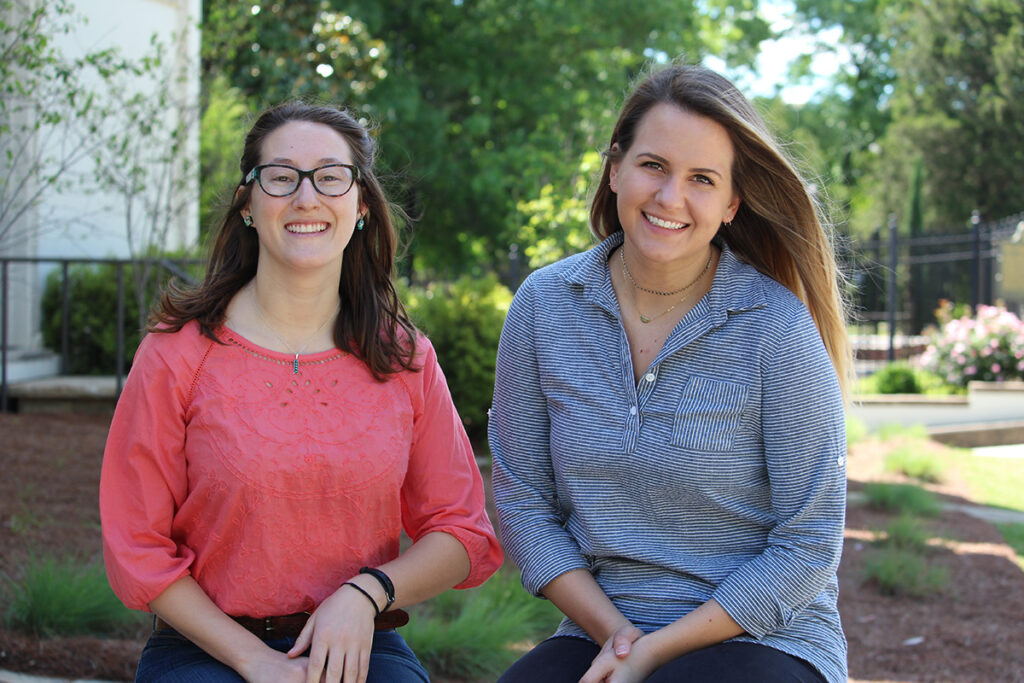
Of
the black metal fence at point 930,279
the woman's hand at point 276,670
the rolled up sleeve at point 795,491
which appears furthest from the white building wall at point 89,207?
the black metal fence at point 930,279

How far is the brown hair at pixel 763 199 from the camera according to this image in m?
2.20

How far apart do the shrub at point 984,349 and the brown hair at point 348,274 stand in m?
10.7

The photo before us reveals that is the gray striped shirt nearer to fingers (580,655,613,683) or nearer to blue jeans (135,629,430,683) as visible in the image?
fingers (580,655,613,683)

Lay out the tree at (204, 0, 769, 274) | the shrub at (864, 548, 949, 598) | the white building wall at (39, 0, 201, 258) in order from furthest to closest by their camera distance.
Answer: the tree at (204, 0, 769, 274) → the white building wall at (39, 0, 201, 258) → the shrub at (864, 548, 949, 598)

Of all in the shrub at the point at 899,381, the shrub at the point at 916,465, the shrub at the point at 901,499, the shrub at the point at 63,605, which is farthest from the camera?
the shrub at the point at 899,381

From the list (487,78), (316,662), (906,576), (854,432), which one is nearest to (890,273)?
(854,432)

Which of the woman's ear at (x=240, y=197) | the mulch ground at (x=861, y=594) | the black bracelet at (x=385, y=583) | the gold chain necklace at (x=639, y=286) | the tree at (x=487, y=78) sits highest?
the tree at (x=487, y=78)

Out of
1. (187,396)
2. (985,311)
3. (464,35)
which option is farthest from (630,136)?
(464,35)

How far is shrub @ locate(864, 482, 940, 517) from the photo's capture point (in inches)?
251

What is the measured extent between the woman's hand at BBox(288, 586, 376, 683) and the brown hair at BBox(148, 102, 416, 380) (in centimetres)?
51

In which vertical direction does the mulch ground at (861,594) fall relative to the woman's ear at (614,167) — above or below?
below

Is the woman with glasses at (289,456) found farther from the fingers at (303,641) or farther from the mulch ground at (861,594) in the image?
the mulch ground at (861,594)

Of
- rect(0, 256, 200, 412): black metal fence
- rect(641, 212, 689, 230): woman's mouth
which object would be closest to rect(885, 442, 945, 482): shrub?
rect(0, 256, 200, 412): black metal fence

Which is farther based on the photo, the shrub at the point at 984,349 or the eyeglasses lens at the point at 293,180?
the shrub at the point at 984,349
